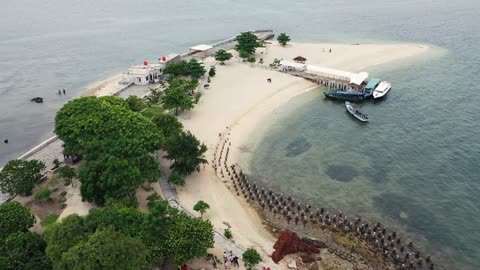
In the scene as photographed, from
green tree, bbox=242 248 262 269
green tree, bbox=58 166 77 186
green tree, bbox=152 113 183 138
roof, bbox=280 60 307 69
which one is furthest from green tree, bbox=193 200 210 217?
roof, bbox=280 60 307 69

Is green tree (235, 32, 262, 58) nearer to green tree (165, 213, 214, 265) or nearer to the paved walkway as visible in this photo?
the paved walkway

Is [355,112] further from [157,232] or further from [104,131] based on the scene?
[157,232]

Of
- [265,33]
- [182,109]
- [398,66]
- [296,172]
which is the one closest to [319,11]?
[265,33]

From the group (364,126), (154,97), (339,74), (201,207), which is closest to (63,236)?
(201,207)

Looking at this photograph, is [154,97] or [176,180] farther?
[154,97]

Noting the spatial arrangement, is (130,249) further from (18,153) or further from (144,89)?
(144,89)

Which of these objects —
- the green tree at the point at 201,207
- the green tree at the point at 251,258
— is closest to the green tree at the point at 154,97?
the green tree at the point at 201,207

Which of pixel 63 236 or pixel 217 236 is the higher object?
pixel 63 236
